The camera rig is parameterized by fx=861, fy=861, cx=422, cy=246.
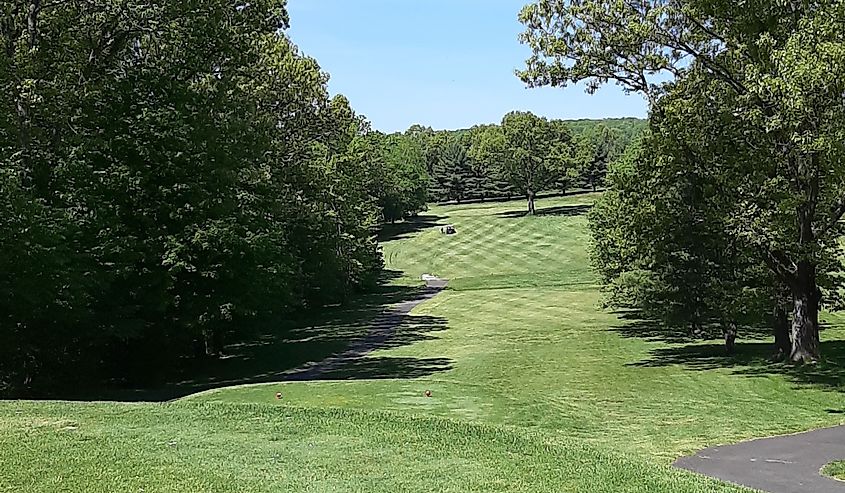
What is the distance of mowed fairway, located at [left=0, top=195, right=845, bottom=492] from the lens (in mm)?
7770

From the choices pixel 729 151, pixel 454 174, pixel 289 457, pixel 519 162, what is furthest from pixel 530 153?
pixel 289 457

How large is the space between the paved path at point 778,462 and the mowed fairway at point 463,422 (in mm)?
554

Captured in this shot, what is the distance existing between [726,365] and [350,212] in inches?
1059

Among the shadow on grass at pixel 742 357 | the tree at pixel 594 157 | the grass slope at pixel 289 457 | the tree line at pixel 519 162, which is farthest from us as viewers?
the tree at pixel 594 157

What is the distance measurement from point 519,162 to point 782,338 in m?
74.0

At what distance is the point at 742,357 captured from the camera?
80.4ft

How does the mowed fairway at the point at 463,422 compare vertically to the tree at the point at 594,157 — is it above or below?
below

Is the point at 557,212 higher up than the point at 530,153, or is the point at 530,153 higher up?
A: the point at 530,153

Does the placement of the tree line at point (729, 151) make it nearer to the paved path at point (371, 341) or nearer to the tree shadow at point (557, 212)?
the paved path at point (371, 341)

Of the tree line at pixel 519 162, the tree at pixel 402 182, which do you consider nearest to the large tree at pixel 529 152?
the tree line at pixel 519 162

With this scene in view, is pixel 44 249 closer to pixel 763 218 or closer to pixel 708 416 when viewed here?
pixel 708 416

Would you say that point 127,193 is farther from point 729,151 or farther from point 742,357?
point 742,357

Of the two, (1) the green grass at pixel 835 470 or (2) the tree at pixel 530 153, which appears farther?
(2) the tree at pixel 530 153

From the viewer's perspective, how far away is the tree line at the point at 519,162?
96.2 metres
